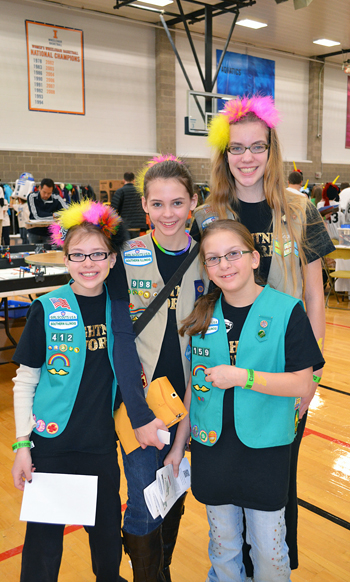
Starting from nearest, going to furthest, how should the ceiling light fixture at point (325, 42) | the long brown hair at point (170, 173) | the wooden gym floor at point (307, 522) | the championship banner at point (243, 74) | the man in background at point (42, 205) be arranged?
the long brown hair at point (170, 173), the wooden gym floor at point (307, 522), the man in background at point (42, 205), the championship banner at point (243, 74), the ceiling light fixture at point (325, 42)

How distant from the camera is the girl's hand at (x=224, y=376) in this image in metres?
1.29

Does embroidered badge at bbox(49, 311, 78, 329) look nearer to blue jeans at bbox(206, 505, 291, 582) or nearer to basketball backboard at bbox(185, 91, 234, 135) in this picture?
blue jeans at bbox(206, 505, 291, 582)

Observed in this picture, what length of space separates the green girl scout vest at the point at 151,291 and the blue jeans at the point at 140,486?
0.26 m

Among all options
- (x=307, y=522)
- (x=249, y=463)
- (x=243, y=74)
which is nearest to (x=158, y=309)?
(x=249, y=463)

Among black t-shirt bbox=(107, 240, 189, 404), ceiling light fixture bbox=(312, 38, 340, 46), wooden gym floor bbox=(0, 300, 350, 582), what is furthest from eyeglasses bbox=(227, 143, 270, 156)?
ceiling light fixture bbox=(312, 38, 340, 46)

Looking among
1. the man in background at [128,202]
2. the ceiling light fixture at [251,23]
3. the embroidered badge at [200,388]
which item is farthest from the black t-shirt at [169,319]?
the ceiling light fixture at [251,23]

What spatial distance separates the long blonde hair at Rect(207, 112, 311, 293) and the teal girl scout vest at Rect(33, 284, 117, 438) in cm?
58

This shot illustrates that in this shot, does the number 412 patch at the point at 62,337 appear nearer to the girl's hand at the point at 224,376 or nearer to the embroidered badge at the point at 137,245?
the embroidered badge at the point at 137,245

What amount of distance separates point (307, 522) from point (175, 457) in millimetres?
1038

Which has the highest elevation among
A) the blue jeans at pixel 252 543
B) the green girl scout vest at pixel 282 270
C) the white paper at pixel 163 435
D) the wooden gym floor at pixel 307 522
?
the green girl scout vest at pixel 282 270

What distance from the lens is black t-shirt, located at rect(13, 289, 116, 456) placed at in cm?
143

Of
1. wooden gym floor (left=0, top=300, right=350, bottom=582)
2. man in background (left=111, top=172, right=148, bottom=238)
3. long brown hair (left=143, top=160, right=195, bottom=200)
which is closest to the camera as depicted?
long brown hair (left=143, top=160, right=195, bottom=200)

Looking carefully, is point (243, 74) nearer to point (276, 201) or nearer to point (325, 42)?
point (325, 42)

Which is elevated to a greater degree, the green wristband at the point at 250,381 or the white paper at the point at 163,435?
the green wristband at the point at 250,381
